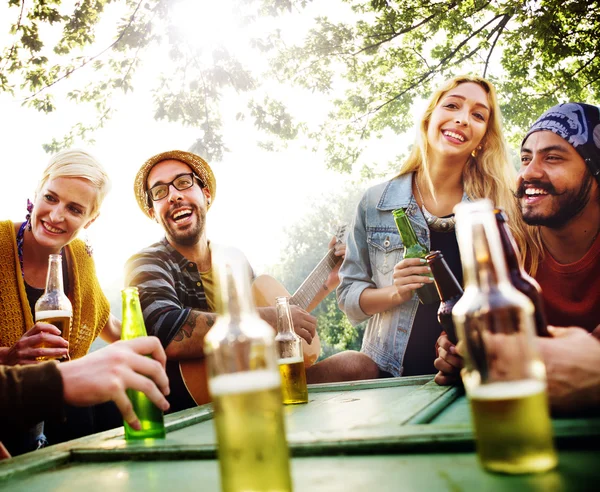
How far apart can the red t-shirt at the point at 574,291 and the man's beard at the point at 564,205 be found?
0.56ft

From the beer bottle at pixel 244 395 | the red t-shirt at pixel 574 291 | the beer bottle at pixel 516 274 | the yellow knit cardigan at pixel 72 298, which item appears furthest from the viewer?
the yellow knit cardigan at pixel 72 298

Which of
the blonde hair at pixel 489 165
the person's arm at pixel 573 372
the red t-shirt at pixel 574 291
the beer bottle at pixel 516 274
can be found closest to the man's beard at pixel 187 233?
the blonde hair at pixel 489 165

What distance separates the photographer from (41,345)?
192cm

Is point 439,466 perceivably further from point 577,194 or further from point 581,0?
point 581,0

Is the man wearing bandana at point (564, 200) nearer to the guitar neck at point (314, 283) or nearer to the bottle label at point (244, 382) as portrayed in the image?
the guitar neck at point (314, 283)

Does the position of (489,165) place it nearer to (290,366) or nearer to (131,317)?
(290,366)

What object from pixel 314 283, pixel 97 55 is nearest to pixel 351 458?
pixel 314 283

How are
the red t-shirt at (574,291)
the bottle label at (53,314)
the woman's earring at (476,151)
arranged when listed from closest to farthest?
the bottle label at (53,314) < the red t-shirt at (574,291) < the woman's earring at (476,151)

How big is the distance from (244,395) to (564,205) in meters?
2.27

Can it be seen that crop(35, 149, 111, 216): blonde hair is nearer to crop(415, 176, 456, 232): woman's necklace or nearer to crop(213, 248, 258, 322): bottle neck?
crop(415, 176, 456, 232): woman's necklace

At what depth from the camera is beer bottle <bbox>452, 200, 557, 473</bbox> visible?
686 mm

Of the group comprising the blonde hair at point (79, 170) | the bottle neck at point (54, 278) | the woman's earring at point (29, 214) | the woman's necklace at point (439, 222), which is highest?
the blonde hair at point (79, 170)

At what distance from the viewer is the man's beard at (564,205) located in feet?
8.16

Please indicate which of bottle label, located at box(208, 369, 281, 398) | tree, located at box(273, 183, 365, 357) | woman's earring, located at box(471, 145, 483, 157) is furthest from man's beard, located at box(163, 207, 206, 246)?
tree, located at box(273, 183, 365, 357)
